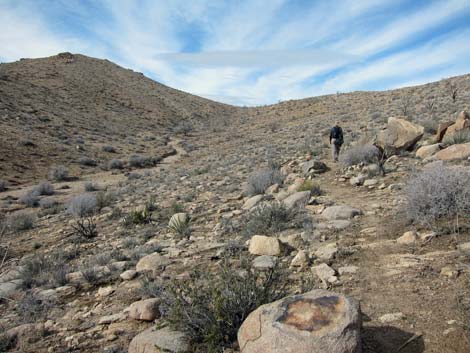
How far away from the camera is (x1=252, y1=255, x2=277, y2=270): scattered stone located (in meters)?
4.49

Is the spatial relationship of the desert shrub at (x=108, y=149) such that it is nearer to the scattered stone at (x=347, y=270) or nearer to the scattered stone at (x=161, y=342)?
the scattered stone at (x=347, y=270)

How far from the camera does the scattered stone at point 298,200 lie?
6.74m

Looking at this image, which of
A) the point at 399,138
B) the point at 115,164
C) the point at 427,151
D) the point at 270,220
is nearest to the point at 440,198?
the point at 270,220

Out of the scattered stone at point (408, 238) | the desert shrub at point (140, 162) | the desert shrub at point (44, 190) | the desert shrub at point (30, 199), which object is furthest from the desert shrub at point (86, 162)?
the scattered stone at point (408, 238)

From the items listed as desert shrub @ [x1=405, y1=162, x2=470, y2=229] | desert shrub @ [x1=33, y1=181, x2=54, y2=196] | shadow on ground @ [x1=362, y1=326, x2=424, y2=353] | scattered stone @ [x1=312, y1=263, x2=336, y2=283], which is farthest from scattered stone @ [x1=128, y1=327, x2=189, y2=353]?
desert shrub @ [x1=33, y1=181, x2=54, y2=196]

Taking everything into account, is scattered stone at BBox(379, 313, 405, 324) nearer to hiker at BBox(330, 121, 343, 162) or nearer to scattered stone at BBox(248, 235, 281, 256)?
scattered stone at BBox(248, 235, 281, 256)

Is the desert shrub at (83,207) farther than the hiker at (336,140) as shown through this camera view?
No

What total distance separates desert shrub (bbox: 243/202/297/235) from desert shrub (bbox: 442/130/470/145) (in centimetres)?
509

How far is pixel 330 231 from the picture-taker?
5398 millimetres

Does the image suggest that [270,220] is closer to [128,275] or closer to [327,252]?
[327,252]

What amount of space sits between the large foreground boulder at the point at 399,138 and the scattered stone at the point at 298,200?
347 centimetres

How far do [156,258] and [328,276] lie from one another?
8.56 ft

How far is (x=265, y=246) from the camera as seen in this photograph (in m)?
5.04

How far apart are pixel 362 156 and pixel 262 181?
2.65m
